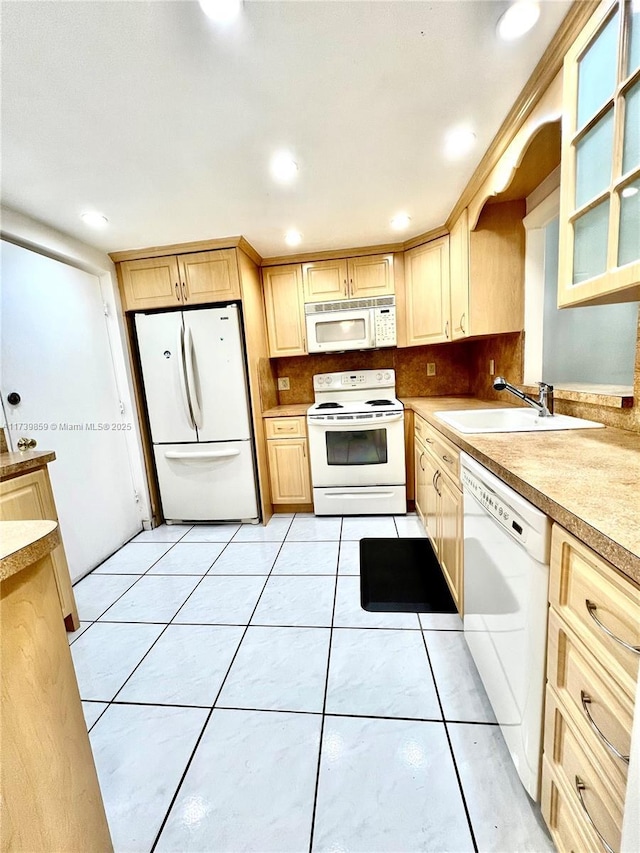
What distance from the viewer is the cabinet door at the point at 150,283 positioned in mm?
2600

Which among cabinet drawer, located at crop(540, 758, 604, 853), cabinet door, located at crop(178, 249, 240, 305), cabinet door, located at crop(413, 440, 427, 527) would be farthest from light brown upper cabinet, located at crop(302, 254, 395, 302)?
cabinet drawer, located at crop(540, 758, 604, 853)

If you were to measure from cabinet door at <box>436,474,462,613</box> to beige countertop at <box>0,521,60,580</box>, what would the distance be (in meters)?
1.41

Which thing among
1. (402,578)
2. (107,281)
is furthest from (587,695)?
(107,281)

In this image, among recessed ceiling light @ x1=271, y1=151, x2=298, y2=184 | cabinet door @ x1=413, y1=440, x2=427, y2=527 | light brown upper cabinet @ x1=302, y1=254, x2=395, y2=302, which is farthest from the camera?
light brown upper cabinet @ x1=302, y1=254, x2=395, y2=302

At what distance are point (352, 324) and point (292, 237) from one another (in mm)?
815

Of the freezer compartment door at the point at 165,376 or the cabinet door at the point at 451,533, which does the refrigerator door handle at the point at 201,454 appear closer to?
the freezer compartment door at the point at 165,376

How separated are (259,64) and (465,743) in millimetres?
2352

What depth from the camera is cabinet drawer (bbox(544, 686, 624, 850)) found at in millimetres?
622

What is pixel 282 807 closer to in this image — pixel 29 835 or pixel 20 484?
pixel 29 835

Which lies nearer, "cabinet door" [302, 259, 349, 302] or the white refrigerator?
the white refrigerator

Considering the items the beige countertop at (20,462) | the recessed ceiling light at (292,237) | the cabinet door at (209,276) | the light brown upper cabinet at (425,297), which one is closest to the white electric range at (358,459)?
the light brown upper cabinet at (425,297)

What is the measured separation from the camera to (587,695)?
0.67m

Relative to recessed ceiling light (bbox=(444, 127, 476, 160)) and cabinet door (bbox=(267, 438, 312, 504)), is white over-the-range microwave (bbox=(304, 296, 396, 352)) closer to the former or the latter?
cabinet door (bbox=(267, 438, 312, 504))

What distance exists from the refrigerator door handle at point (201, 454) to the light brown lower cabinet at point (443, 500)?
1.48m
